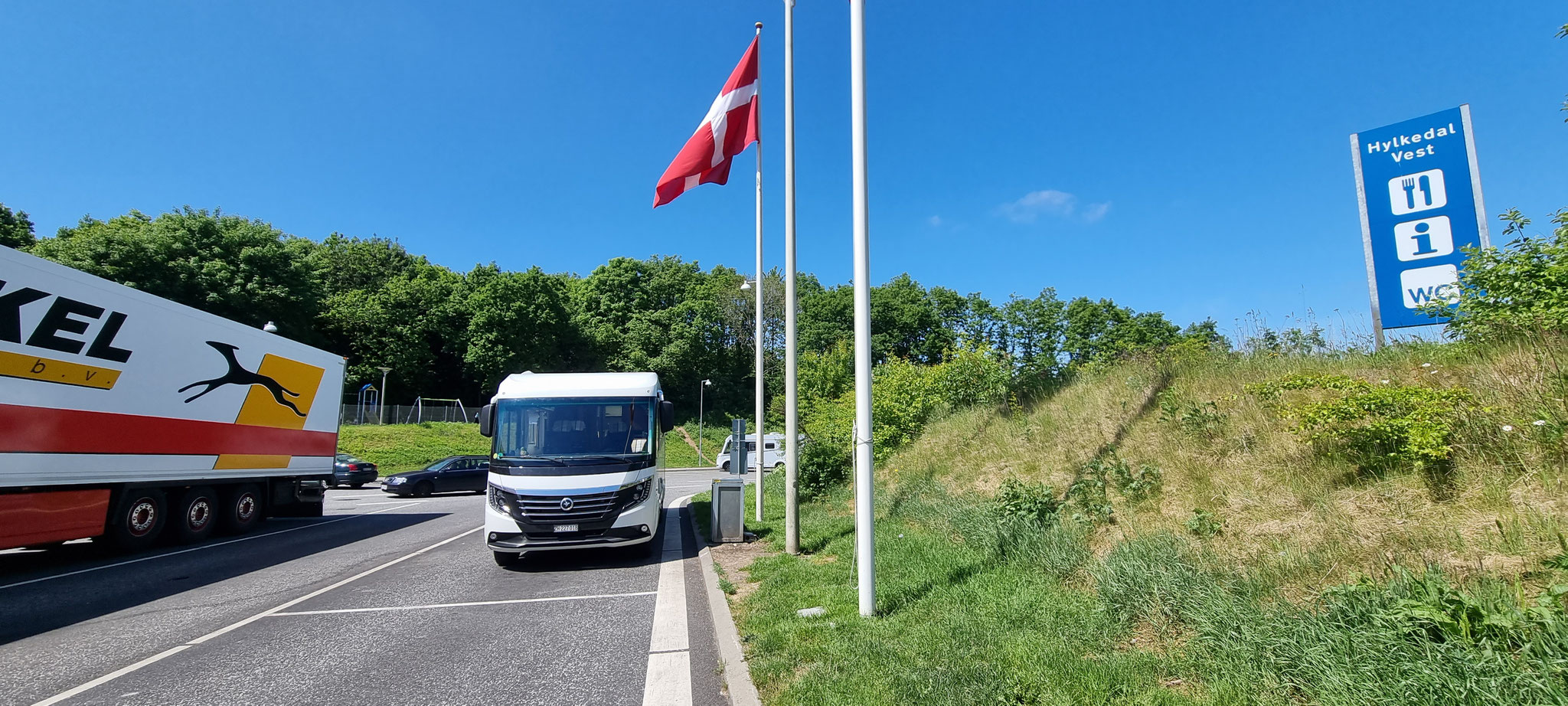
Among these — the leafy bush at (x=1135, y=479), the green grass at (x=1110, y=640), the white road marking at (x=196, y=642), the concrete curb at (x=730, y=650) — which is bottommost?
the white road marking at (x=196, y=642)

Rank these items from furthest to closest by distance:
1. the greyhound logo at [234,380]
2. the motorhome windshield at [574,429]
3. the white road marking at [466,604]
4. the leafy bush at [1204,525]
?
the greyhound logo at [234,380]
the motorhome windshield at [574,429]
the white road marking at [466,604]
the leafy bush at [1204,525]

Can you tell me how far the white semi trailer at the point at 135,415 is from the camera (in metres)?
8.70

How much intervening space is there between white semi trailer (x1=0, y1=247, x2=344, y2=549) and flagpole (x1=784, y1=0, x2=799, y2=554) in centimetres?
939

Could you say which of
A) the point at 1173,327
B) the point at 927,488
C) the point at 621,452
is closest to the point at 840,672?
the point at 621,452

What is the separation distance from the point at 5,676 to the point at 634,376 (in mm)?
7085

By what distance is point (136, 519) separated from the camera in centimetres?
1087

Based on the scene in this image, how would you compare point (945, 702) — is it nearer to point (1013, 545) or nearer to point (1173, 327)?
point (1013, 545)

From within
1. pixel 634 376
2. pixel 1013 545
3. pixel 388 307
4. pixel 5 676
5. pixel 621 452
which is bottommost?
pixel 5 676

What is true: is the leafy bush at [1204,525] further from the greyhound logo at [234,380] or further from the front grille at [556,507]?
the greyhound logo at [234,380]

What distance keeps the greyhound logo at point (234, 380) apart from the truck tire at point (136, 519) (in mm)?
1571

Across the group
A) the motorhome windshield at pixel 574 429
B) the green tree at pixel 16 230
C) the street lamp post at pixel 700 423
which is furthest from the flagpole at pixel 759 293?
the green tree at pixel 16 230

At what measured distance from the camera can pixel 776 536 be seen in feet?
36.0

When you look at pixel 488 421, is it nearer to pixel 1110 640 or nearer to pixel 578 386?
pixel 578 386

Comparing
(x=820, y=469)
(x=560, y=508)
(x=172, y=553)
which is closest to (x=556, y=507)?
(x=560, y=508)
